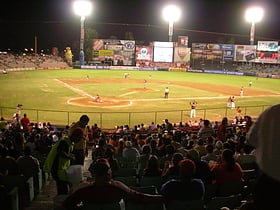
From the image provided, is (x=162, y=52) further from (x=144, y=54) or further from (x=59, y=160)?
(x=59, y=160)

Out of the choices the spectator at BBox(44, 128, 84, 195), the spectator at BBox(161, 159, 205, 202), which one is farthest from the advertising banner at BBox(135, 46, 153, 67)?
the spectator at BBox(161, 159, 205, 202)

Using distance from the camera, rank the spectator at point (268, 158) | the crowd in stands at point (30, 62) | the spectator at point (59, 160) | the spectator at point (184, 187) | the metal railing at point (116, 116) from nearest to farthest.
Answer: the spectator at point (268, 158) → the spectator at point (184, 187) → the spectator at point (59, 160) → the metal railing at point (116, 116) → the crowd in stands at point (30, 62)

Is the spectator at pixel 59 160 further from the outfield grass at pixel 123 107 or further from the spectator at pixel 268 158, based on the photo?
the outfield grass at pixel 123 107

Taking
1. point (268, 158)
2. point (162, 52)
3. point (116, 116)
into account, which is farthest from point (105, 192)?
point (162, 52)

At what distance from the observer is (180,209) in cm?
486

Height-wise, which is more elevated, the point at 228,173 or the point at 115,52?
the point at 115,52

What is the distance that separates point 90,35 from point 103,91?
194ft

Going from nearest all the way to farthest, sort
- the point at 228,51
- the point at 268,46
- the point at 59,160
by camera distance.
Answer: the point at 59,160
the point at 268,46
the point at 228,51

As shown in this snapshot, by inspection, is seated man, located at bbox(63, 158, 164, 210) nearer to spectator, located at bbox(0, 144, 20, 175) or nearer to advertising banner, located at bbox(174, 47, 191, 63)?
spectator, located at bbox(0, 144, 20, 175)

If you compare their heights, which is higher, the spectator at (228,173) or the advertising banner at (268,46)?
the advertising banner at (268,46)

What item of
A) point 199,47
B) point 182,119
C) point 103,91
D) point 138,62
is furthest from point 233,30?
point 182,119

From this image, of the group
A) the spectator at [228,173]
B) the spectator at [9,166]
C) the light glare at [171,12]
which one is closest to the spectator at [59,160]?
the spectator at [9,166]

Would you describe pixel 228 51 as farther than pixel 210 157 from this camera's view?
Yes

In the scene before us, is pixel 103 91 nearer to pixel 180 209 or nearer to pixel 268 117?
pixel 180 209
